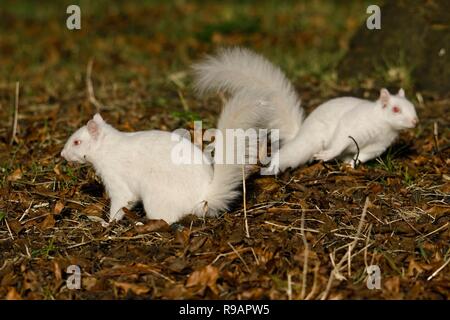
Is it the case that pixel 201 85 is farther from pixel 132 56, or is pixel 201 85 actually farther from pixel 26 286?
pixel 132 56

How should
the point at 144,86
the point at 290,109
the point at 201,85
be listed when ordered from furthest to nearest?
the point at 144,86
the point at 290,109
the point at 201,85

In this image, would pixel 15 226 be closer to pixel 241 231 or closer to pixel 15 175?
pixel 15 175

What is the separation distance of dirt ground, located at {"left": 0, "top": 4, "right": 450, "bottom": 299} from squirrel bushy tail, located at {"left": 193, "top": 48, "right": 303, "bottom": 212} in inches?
8.4

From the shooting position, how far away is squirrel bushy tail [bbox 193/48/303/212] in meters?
3.72

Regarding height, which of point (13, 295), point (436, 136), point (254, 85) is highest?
point (254, 85)

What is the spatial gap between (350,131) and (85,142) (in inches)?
64.9

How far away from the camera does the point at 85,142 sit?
13.7ft

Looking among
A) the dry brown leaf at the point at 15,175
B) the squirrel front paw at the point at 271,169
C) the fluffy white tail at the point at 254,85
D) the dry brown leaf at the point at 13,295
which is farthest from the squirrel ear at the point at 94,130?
the dry brown leaf at the point at 13,295

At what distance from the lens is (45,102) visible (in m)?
6.66

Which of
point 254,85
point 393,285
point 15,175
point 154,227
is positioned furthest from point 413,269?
point 15,175

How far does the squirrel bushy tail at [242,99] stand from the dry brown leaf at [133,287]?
744mm

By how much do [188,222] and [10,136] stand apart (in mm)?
2241

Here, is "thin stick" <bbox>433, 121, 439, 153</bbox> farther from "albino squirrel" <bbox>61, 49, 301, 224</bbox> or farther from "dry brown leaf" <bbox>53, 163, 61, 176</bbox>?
"dry brown leaf" <bbox>53, 163, 61, 176</bbox>
